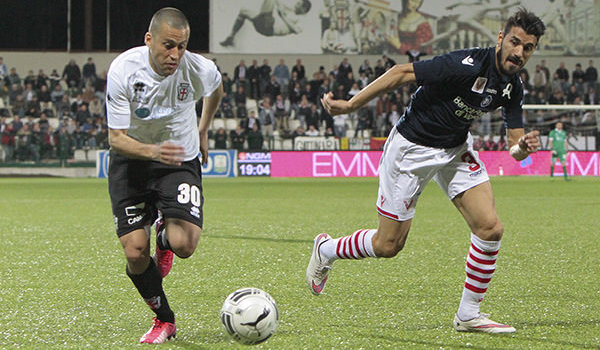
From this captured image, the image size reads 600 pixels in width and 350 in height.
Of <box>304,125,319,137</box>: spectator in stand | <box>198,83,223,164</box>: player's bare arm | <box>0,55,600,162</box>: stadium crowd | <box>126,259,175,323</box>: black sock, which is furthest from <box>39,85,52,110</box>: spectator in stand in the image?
<box>126,259,175,323</box>: black sock

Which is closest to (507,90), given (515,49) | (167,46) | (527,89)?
(515,49)

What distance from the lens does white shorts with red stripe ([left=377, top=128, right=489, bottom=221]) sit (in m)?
5.10

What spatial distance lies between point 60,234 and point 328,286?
532cm

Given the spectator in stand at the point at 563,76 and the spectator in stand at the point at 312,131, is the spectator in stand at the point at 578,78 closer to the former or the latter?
the spectator in stand at the point at 563,76

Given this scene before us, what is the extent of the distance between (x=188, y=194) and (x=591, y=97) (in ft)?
91.9

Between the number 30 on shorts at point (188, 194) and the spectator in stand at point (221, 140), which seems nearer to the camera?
the number 30 on shorts at point (188, 194)

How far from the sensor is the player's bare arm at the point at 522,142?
16.0 ft

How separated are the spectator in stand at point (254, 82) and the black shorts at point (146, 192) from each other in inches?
983

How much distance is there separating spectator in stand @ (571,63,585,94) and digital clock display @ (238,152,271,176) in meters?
12.8

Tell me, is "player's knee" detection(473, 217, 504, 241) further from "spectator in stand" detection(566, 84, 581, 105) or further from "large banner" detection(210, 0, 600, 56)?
"spectator in stand" detection(566, 84, 581, 105)

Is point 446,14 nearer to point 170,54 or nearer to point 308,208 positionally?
point 308,208

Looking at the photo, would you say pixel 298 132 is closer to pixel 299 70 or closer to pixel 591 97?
pixel 299 70

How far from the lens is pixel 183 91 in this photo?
4.82 m

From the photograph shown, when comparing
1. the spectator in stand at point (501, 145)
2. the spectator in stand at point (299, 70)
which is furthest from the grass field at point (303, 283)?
the spectator in stand at point (299, 70)
